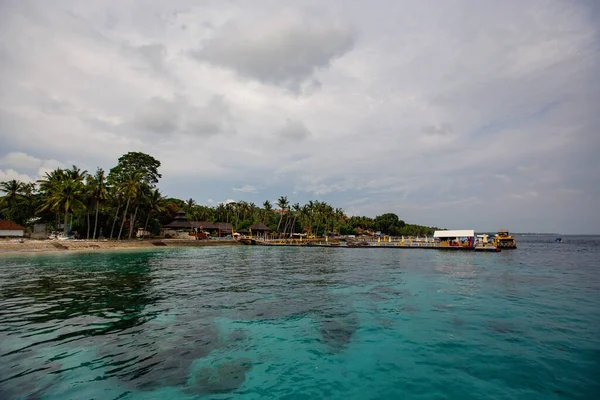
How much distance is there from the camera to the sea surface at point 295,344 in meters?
6.72

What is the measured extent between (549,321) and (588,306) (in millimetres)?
4862

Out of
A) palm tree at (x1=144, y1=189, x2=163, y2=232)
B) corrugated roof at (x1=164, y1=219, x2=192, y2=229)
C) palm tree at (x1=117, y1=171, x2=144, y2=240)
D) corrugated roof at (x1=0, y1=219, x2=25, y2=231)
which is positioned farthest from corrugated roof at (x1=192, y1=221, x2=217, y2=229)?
corrugated roof at (x1=0, y1=219, x2=25, y2=231)

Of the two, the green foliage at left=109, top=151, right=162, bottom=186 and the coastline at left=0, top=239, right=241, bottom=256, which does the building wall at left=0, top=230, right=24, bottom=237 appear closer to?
the coastline at left=0, top=239, right=241, bottom=256

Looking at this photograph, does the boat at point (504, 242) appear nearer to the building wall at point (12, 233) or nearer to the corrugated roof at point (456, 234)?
the corrugated roof at point (456, 234)

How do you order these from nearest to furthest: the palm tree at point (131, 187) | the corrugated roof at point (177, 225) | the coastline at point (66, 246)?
the coastline at point (66, 246) → the palm tree at point (131, 187) → the corrugated roof at point (177, 225)

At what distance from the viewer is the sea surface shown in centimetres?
672

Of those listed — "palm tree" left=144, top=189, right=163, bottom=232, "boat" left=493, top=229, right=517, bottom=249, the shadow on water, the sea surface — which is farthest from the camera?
"palm tree" left=144, top=189, right=163, bottom=232

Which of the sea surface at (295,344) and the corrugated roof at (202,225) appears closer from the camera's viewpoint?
the sea surface at (295,344)

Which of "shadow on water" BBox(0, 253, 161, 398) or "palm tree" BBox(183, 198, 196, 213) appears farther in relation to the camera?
"palm tree" BBox(183, 198, 196, 213)

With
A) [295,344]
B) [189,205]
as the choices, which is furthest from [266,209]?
[295,344]

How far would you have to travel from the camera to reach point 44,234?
58688 mm

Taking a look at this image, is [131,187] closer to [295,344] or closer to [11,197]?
[11,197]

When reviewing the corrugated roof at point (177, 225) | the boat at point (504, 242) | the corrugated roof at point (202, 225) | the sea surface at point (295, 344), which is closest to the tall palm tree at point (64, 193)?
the corrugated roof at point (177, 225)

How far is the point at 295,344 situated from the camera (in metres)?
9.30
